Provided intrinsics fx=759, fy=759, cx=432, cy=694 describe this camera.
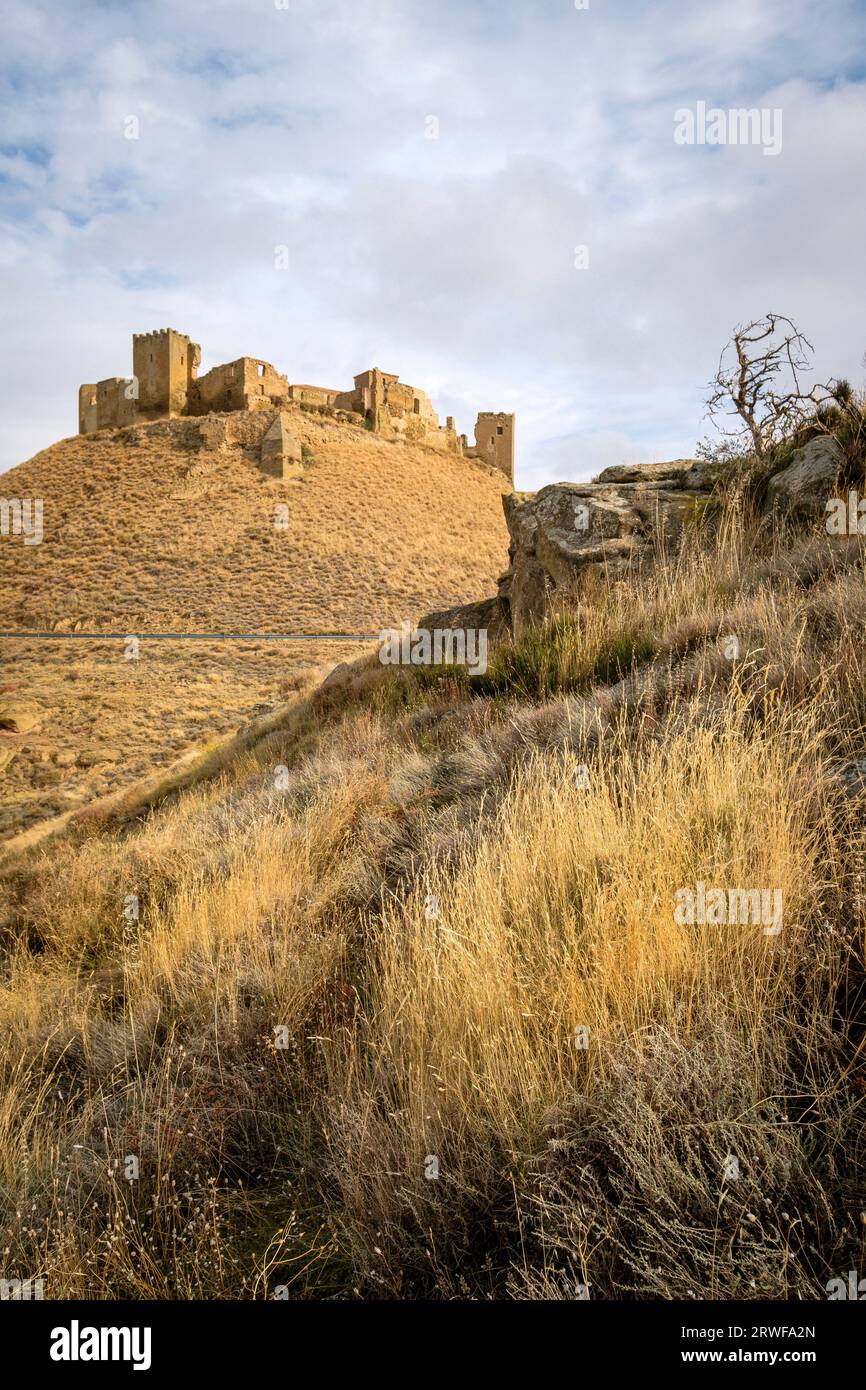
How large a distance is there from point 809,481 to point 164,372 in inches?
2083

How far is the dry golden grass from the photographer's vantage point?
169 centimetres

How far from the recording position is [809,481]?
6816 millimetres

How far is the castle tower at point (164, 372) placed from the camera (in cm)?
5016

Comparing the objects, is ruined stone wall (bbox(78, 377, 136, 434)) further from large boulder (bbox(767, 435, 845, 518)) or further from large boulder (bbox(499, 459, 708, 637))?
large boulder (bbox(767, 435, 845, 518))

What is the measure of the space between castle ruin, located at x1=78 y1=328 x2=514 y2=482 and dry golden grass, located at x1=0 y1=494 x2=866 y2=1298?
5252 cm

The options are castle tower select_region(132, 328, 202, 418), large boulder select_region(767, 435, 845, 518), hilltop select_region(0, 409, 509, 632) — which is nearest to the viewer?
large boulder select_region(767, 435, 845, 518)

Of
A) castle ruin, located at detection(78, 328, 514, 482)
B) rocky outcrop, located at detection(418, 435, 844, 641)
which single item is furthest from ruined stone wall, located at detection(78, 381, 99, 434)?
rocky outcrop, located at detection(418, 435, 844, 641)

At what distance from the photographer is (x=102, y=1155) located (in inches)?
96.7

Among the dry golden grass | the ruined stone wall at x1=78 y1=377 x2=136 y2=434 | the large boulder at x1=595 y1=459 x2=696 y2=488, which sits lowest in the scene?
the dry golden grass

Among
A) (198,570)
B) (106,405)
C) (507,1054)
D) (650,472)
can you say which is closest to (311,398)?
(106,405)
